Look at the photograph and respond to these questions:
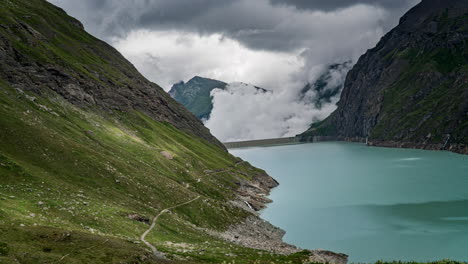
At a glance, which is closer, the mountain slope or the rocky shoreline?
the mountain slope

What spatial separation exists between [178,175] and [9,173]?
171ft

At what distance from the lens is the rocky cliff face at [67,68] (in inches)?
4161

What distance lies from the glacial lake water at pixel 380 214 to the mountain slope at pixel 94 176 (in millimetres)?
10296

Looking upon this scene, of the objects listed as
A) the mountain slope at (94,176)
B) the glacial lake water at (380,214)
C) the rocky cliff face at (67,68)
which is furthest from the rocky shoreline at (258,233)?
the rocky cliff face at (67,68)

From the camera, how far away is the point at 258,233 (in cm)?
7862

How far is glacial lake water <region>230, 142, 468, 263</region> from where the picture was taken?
69.8m

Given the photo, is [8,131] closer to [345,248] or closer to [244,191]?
[345,248]

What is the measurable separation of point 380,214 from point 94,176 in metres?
71.4

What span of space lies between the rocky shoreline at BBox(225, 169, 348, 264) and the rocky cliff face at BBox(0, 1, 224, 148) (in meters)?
56.5

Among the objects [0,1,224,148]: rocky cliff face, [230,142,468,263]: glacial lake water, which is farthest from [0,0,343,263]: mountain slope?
[230,142,468,263]: glacial lake water

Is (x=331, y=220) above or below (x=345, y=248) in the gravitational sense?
above

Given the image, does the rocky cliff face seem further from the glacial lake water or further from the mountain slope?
the glacial lake water

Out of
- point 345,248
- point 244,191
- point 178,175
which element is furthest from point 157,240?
point 244,191

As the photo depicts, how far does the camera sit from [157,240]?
4794 centimetres
